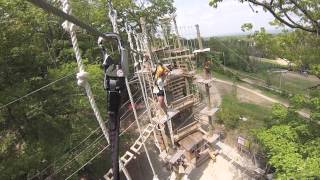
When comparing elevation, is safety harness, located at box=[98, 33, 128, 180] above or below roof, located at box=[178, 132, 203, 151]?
above

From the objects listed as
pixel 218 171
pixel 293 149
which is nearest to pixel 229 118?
pixel 218 171

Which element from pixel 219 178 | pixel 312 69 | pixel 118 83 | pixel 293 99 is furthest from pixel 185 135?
pixel 118 83

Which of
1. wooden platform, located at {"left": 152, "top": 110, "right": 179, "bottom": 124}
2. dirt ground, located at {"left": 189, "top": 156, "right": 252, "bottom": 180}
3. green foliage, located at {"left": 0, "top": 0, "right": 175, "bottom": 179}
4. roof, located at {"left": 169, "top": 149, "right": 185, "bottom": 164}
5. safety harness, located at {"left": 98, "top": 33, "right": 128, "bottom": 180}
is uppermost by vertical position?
safety harness, located at {"left": 98, "top": 33, "right": 128, "bottom": 180}

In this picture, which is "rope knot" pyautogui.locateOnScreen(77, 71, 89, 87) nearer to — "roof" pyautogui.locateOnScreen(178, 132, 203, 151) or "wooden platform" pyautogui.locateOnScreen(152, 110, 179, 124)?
"wooden platform" pyautogui.locateOnScreen(152, 110, 179, 124)

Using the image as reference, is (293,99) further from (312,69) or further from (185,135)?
(185,135)

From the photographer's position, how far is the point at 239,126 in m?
18.9

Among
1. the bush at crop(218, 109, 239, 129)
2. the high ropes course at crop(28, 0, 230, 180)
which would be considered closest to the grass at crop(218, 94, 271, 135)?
the bush at crop(218, 109, 239, 129)

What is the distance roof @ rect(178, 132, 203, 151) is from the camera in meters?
16.4

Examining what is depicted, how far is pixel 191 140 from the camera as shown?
17.0 m

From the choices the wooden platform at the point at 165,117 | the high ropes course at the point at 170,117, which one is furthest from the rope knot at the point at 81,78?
the wooden platform at the point at 165,117

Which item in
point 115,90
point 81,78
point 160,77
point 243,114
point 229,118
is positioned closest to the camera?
point 115,90

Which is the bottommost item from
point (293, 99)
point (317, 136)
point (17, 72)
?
point (317, 136)

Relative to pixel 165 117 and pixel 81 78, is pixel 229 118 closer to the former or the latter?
pixel 165 117

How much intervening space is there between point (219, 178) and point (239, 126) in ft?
14.8
